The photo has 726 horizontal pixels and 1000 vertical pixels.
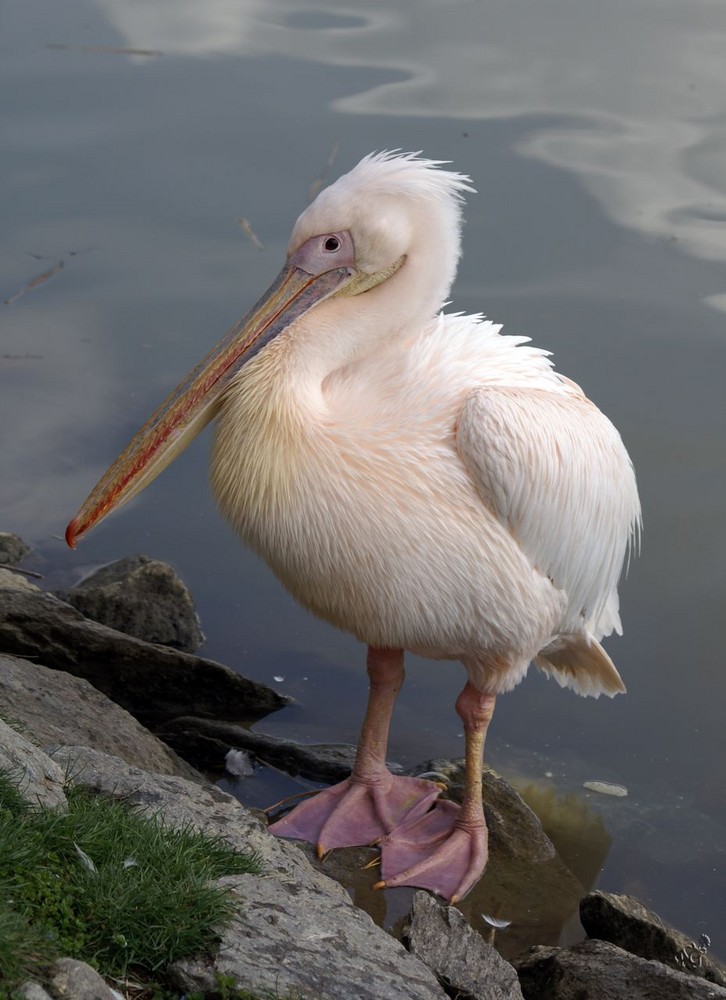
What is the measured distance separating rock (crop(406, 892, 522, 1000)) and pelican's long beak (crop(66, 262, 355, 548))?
141 cm

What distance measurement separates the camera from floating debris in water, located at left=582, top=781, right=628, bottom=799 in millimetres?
4605

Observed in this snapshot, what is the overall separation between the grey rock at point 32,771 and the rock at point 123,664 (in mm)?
1464

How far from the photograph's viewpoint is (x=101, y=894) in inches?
96.0

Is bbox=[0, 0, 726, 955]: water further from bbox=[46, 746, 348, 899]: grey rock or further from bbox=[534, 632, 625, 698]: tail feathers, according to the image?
bbox=[46, 746, 348, 899]: grey rock

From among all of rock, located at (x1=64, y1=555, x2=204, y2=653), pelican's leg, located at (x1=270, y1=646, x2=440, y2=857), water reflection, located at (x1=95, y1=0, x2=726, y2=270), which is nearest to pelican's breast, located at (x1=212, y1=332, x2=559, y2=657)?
pelican's leg, located at (x1=270, y1=646, x2=440, y2=857)

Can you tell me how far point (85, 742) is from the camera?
3.53 m

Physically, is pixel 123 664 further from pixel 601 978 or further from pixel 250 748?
pixel 601 978

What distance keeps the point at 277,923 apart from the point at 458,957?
0.62 metres

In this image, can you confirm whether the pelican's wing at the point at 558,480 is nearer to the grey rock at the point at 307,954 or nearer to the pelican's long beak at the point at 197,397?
the pelican's long beak at the point at 197,397

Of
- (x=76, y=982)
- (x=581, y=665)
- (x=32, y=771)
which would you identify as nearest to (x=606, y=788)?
(x=581, y=665)

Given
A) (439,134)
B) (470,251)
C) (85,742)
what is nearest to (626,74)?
(439,134)

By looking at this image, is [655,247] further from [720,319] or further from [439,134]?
[439,134]

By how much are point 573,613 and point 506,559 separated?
1.38 feet

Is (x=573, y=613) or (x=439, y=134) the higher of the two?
(x=439, y=134)
